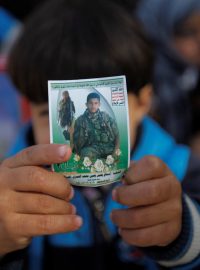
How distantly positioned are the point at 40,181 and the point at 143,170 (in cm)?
16

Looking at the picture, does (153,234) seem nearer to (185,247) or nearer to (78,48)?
(185,247)

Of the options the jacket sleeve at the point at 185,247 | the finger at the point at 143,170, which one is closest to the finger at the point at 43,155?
the finger at the point at 143,170

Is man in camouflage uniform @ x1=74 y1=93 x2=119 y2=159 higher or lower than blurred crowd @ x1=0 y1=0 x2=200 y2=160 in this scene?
lower

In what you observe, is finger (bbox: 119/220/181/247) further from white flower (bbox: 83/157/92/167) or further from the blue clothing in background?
the blue clothing in background

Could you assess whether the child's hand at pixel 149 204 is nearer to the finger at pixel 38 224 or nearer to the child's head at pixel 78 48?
the finger at pixel 38 224

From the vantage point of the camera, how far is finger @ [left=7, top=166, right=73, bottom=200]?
688 mm

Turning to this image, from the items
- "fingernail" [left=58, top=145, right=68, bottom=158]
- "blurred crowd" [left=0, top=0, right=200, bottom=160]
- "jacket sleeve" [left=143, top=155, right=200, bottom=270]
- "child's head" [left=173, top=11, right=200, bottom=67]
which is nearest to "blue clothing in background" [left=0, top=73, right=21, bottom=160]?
"blurred crowd" [left=0, top=0, right=200, bottom=160]

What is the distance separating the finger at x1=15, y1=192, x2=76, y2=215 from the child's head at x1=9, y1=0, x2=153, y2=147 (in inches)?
13.4

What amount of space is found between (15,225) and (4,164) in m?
0.10

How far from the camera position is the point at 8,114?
172 centimetres

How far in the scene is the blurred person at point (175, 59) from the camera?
76.5 inches

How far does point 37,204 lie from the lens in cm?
71

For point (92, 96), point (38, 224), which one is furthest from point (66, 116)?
point (38, 224)

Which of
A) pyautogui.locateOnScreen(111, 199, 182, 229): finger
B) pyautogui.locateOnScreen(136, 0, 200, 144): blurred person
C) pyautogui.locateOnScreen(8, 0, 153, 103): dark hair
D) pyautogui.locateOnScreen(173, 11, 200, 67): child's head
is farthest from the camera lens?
pyautogui.locateOnScreen(173, 11, 200, 67): child's head
